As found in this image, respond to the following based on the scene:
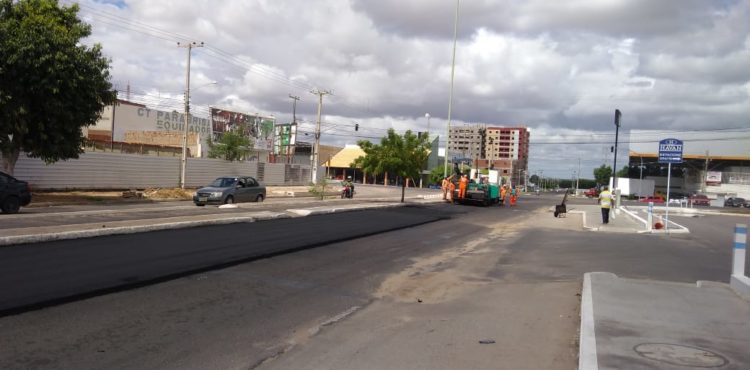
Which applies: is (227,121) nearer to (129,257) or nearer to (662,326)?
(129,257)

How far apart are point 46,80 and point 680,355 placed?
26.3 meters

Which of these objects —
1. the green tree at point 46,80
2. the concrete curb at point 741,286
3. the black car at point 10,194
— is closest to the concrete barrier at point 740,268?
the concrete curb at point 741,286

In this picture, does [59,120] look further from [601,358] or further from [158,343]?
[601,358]

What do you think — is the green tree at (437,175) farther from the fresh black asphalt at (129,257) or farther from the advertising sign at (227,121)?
the fresh black asphalt at (129,257)

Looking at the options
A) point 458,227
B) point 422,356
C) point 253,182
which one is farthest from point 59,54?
point 422,356

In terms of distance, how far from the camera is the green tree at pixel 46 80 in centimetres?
2452

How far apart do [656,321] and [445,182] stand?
34447 millimetres

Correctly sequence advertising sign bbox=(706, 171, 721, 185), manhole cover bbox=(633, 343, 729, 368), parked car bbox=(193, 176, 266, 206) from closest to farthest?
manhole cover bbox=(633, 343, 729, 368), parked car bbox=(193, 176, 266, 206), advertising sign bbox=(706, 171, 721, 185)

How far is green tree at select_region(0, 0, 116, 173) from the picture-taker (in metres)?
24.5

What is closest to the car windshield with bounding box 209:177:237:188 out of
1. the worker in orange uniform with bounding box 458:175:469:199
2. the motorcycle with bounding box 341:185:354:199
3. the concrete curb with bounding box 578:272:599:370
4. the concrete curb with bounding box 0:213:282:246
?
the concrete curb with bounding box 0:213:282:246

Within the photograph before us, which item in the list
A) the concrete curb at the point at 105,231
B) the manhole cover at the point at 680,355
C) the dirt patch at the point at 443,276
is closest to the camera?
the manhole cover at the point at 680,355

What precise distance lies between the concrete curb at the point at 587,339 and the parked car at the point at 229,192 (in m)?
23.1

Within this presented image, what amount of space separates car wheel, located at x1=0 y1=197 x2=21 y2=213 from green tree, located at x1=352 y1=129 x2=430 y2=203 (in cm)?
1972

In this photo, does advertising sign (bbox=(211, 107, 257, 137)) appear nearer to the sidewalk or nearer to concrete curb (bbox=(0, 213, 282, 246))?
Answer: concrete curb (bbox=(0, 213, 282, 246))
